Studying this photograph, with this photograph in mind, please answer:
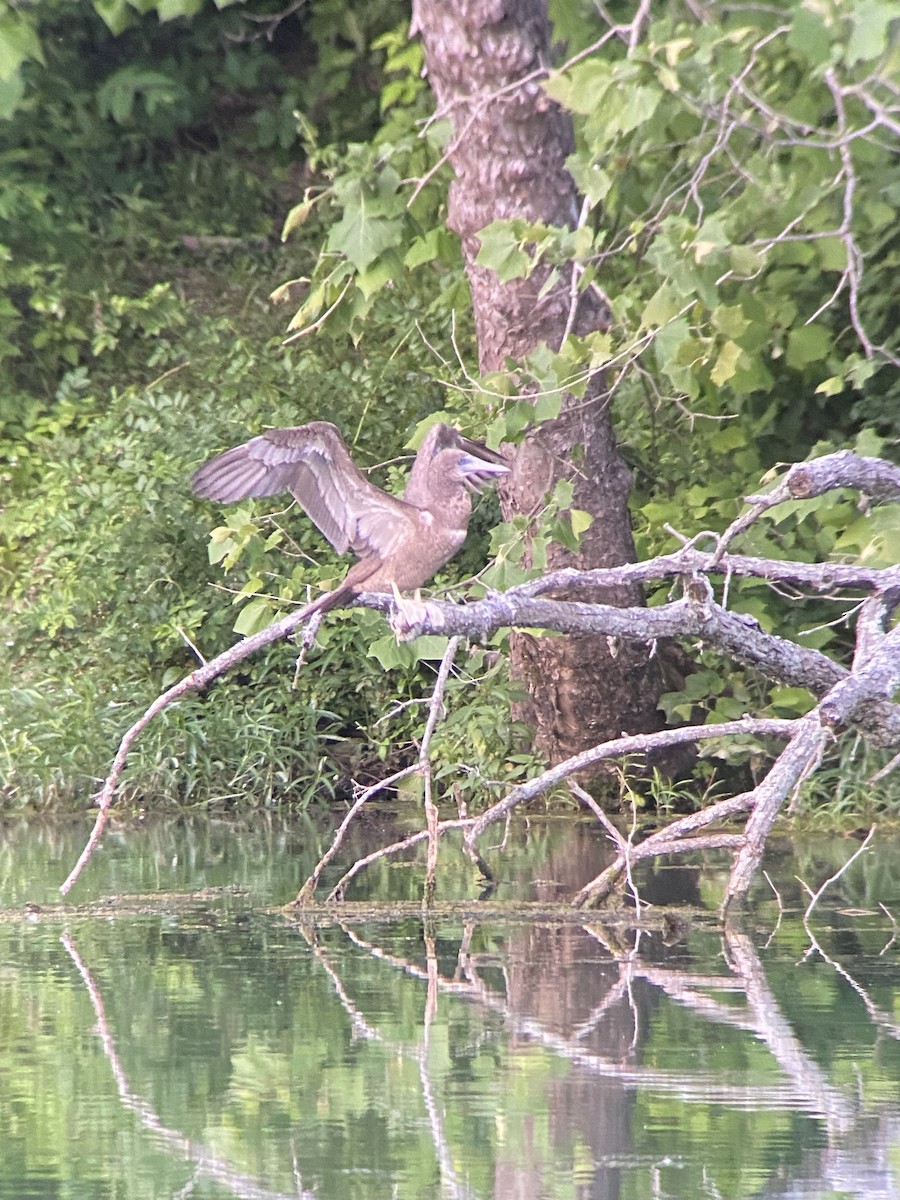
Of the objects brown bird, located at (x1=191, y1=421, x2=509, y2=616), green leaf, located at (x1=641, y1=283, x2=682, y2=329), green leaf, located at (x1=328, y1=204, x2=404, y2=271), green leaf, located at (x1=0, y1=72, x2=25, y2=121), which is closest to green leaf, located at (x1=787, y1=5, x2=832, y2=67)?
green leaf, located at (x1=641, y1=283, x2=682, y2=329)

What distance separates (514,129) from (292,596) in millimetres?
1674

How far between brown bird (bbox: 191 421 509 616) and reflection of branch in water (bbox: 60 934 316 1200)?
1.55 m

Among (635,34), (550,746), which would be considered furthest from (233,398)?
(635,34)

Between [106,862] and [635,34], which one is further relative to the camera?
[106,862]

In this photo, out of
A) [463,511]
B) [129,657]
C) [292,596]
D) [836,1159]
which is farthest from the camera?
[129,657]

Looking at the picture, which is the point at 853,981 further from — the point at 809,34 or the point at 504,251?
the point at 809,34

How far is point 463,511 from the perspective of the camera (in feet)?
17.3

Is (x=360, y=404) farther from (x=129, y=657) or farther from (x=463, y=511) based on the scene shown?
(x=463, y=511)

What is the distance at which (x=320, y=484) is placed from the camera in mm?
5348

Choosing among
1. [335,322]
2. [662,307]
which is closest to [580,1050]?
[662,307]

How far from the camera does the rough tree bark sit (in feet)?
21.6

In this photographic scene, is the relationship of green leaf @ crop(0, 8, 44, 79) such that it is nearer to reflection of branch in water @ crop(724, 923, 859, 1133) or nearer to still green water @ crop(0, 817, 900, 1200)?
still green water @ crop(0, 817, 900, 1200)

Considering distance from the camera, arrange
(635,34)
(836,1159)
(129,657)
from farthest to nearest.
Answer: (129,657)
(635,34)
(836,1159)

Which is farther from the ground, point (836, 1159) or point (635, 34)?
point (635, 34)
